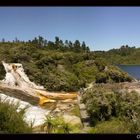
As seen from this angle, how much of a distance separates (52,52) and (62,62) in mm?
278

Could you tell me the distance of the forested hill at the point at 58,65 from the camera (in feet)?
17.9

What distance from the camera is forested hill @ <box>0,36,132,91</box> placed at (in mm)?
5457

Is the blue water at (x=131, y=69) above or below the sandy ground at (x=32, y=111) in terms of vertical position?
above

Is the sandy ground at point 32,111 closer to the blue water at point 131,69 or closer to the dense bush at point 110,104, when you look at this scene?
the dense bush at point 110,104

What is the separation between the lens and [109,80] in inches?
239

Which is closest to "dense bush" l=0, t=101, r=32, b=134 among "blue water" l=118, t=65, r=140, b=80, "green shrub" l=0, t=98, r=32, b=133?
"green shrub" l=0, t=98, r=32, b=133
